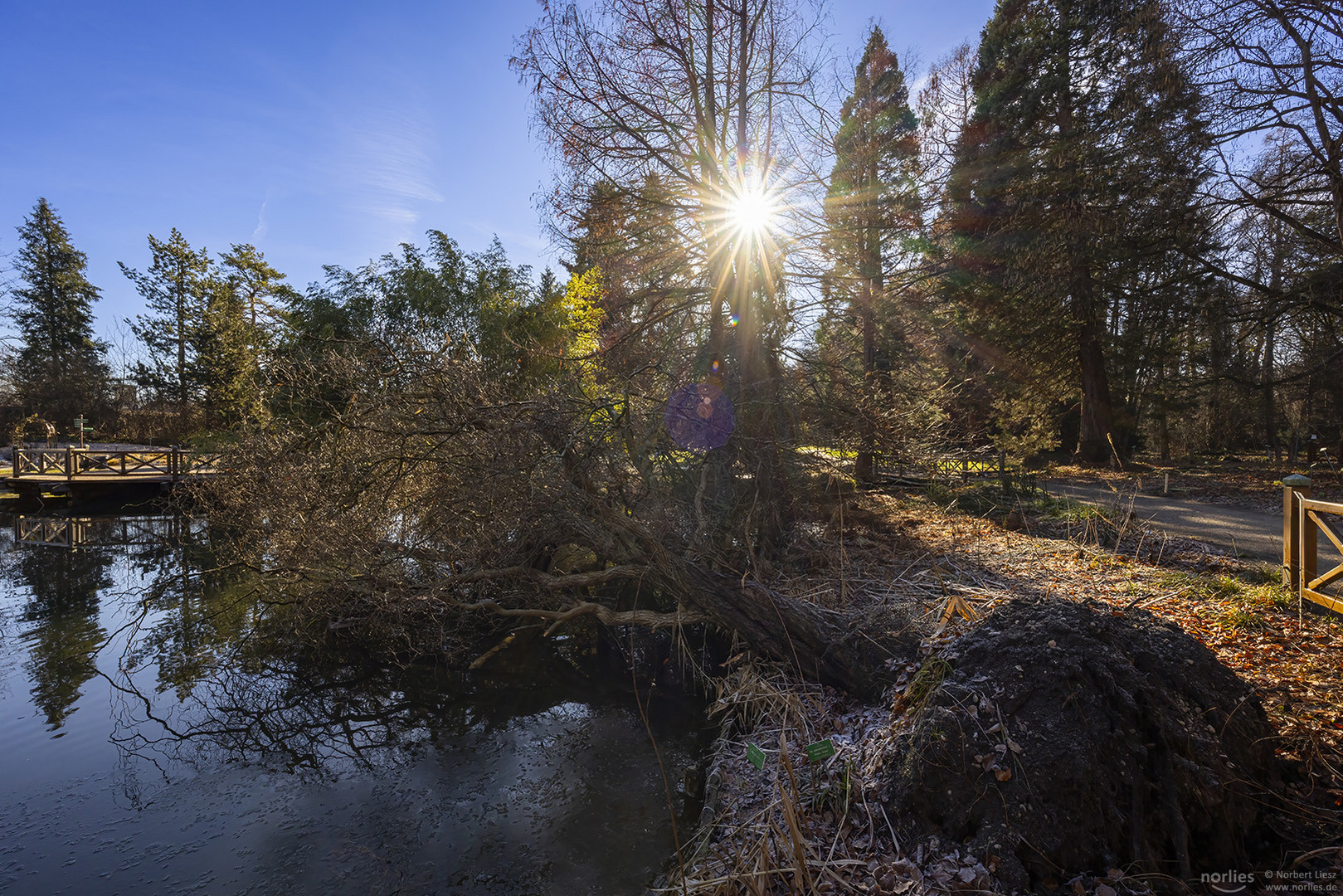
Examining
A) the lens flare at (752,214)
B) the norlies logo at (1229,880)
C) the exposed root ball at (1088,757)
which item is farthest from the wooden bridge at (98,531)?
the norlies logo at (1229,880)

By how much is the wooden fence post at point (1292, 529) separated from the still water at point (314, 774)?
216 inches

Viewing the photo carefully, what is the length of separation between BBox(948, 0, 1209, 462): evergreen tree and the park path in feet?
18.3

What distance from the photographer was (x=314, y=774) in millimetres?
5020

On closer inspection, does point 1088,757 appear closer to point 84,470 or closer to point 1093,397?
point 1093,397

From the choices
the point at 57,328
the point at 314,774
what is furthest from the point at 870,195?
the point at 57,328

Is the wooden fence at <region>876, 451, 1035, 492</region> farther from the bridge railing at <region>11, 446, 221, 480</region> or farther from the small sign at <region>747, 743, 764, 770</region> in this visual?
the bridge railing at <region>11, 446, 221, 480</region>

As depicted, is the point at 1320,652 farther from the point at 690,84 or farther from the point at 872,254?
the point at 690,84

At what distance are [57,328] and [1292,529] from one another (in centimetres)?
4384

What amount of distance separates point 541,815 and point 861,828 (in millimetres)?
2302

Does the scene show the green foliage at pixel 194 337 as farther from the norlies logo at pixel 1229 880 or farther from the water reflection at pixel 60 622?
the norlies logo at pixel 1229 880

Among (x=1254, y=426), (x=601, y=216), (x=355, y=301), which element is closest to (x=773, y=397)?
(x=601, y=216)

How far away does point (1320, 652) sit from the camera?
4.37 m

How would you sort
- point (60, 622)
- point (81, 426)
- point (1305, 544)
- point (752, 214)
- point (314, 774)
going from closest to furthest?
1. point (314, 774)
2. point (1305, 544)
3. point (60, 622)
4. point (752, 214)
5. point (81, 426)

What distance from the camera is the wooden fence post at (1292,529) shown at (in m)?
5.38
